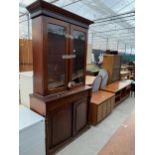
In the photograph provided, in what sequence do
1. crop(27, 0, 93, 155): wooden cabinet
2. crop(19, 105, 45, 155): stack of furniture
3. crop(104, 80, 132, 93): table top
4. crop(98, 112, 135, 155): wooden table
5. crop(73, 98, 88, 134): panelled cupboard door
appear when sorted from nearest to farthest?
crop(98, 112, 135, 155): wooden table < crop(19, 105, 45, 155): stack of furniture < crop(27, 0, 93, 155): wooden cabinet < crop(73, 98, 88, 134): panelled cupboard door < crop(104, 80, 132, 93): table top

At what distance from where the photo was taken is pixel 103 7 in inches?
186

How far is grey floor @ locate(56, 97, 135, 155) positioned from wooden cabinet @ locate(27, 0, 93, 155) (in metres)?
0.15

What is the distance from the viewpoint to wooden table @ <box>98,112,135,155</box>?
4.38 ft

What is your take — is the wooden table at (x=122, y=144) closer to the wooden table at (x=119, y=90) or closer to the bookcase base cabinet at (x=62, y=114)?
the bookcase base cabinet at (x=62, y=114)

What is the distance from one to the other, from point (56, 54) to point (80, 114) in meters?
1.22

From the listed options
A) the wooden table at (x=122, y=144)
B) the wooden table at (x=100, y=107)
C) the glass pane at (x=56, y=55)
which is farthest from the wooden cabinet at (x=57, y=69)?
the wooden table at (x=122, y=144)

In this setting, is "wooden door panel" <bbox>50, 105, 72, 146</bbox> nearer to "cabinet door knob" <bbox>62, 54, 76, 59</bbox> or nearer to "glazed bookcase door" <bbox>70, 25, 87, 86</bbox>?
"glazed bookcase door" <bbox>70, 25, 87, 86</bbox>

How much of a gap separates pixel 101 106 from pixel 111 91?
1.07 metres

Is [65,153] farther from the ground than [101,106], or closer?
closer

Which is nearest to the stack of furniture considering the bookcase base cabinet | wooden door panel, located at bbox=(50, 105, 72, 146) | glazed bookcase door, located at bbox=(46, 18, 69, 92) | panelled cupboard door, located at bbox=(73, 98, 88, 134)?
the bookcase base cabinet
